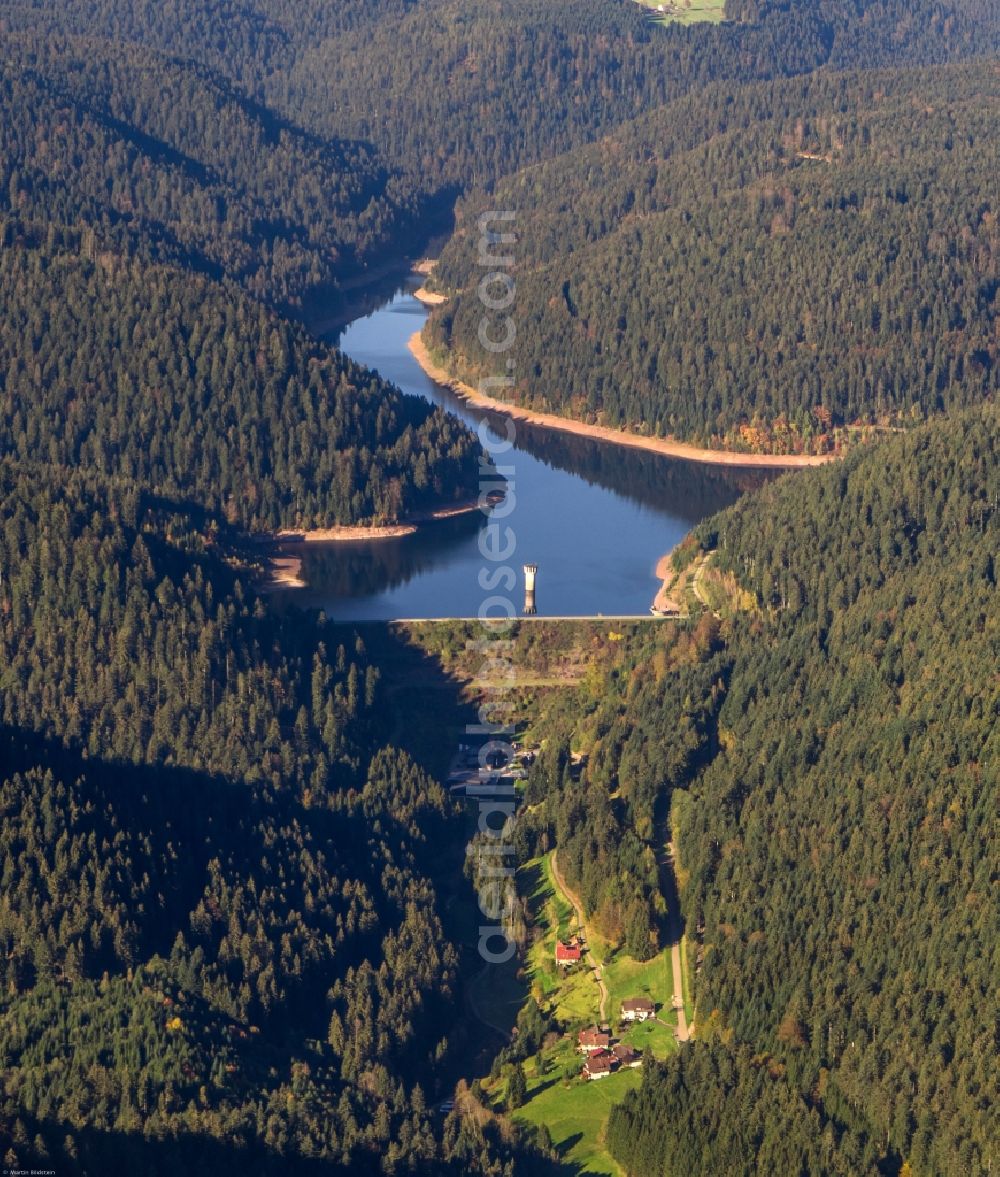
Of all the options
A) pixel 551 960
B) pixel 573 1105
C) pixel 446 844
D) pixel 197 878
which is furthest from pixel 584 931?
pixel 197 878

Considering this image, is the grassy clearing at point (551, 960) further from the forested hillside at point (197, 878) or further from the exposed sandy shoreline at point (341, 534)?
the exposed sandy shoreline at point (341, 534)

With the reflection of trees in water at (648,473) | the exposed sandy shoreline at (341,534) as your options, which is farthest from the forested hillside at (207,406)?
the reflection of trees in water at (648,473)

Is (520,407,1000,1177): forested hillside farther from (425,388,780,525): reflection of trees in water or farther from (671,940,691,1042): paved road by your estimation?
(425,388,780,525): reflection of trees in water

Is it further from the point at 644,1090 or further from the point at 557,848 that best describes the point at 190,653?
the point at 644,1090

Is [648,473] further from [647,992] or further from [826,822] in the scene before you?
[647,992]

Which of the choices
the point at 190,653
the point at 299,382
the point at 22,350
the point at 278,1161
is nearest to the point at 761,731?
the point at 190,653
